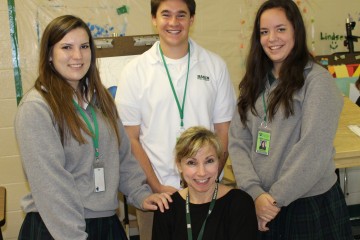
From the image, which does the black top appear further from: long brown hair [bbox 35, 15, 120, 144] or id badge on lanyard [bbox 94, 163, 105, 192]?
long brown hair [bbox 35, 15, 120, 144]

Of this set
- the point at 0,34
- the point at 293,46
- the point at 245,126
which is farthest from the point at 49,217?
the point at 0,34

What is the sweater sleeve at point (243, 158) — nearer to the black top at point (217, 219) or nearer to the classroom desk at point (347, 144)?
the black top at point (217, 219)

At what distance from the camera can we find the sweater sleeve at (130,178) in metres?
2.19

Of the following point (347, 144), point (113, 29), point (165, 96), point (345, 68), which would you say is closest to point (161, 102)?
point (165, 96)

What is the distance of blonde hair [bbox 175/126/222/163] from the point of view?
1.96 metres

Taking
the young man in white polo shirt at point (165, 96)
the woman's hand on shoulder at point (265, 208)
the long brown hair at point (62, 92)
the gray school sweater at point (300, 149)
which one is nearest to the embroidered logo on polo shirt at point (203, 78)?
the young man in white polo shirt at point (165, 96)

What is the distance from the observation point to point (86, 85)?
206cm

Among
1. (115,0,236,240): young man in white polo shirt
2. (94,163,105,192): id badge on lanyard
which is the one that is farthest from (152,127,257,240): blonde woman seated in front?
(115,0,236,240): young man in white polo shirt

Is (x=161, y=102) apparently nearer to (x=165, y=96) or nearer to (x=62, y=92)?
(x=165, y=96)

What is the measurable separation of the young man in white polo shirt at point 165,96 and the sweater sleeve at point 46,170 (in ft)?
2.49

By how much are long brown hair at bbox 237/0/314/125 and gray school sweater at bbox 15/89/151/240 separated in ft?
2.66

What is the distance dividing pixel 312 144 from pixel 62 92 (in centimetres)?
112

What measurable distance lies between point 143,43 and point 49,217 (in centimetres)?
200

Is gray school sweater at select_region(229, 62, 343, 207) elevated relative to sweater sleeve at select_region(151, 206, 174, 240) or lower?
elevated
